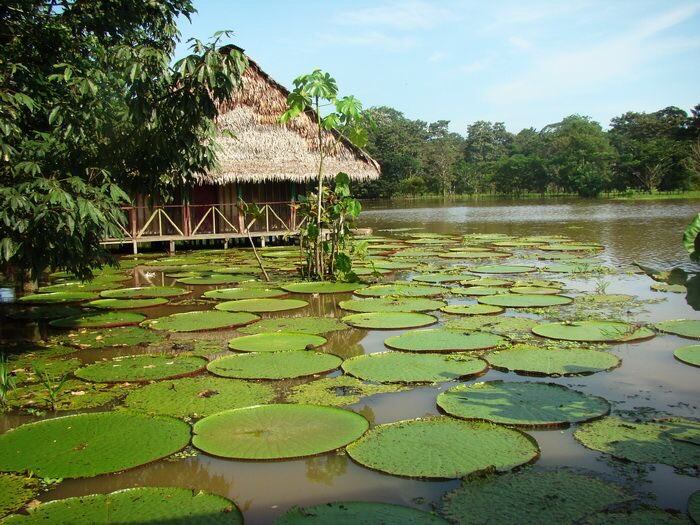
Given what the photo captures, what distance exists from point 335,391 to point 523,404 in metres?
1.15

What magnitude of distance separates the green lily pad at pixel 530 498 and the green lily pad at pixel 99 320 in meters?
4.47

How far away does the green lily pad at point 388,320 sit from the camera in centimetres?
561

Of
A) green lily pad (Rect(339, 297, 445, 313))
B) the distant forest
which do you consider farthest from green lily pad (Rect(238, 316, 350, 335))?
the distant forest

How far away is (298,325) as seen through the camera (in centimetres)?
576

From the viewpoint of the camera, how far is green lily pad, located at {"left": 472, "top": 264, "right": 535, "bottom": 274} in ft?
29.5

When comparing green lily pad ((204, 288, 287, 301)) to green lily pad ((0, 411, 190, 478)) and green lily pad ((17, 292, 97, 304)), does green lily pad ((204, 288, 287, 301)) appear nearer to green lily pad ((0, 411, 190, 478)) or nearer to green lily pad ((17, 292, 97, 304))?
green lily pad ((17, 292, 97, 304))

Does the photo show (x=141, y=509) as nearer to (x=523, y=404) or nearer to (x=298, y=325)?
(x=523, y=404)

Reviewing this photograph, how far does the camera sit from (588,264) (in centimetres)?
961

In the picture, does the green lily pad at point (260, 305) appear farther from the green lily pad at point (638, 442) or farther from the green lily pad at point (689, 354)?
the green lily pad at point (638, 442)

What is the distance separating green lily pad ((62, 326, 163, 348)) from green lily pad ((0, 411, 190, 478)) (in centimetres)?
186

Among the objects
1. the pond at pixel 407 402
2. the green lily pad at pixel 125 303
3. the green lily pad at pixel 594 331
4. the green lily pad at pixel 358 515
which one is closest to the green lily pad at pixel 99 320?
the pond at pixel 407 402

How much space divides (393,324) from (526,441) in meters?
2.75

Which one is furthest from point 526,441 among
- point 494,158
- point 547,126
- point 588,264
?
point 547,126

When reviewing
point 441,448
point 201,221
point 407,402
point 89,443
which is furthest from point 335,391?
point 201,221
